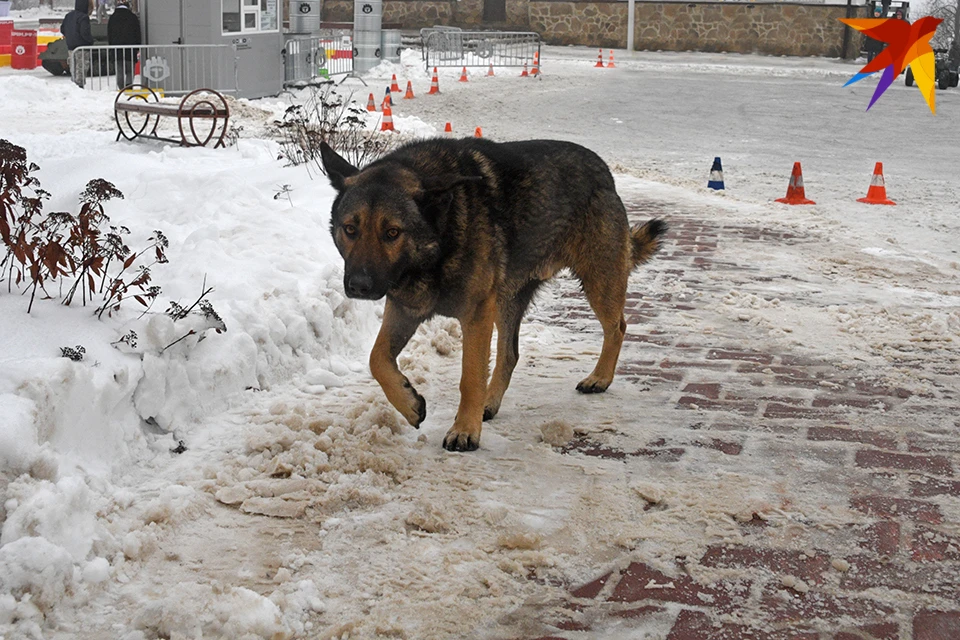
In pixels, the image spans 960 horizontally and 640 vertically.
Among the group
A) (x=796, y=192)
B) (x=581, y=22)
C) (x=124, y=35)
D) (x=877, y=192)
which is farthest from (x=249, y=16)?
(x=581, y=22)

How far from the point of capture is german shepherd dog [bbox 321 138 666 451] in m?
4.54

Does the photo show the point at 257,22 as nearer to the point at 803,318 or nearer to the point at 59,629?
the point at 803,318

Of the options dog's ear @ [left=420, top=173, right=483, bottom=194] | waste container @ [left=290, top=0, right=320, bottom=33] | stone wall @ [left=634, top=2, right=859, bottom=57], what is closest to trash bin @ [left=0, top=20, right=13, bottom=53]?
waste container @ [left=290, top=0, right=320, bottom=33]

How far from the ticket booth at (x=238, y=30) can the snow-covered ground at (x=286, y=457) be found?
12.3 meters

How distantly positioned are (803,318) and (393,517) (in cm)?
432

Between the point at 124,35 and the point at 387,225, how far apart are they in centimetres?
1845

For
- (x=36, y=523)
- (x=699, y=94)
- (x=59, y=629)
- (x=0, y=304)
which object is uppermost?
(x=699, y=94)

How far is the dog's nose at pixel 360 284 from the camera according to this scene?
14.4ft

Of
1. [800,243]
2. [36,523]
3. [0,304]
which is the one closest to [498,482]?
[36,523]

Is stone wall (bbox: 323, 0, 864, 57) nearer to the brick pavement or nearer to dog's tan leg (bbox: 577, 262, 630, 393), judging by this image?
the brick pavement

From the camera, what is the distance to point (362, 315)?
668cm

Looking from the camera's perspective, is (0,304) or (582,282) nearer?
(0,304)

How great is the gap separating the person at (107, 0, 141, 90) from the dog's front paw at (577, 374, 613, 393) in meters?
17.2

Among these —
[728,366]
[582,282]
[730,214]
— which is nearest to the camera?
[582,282]
